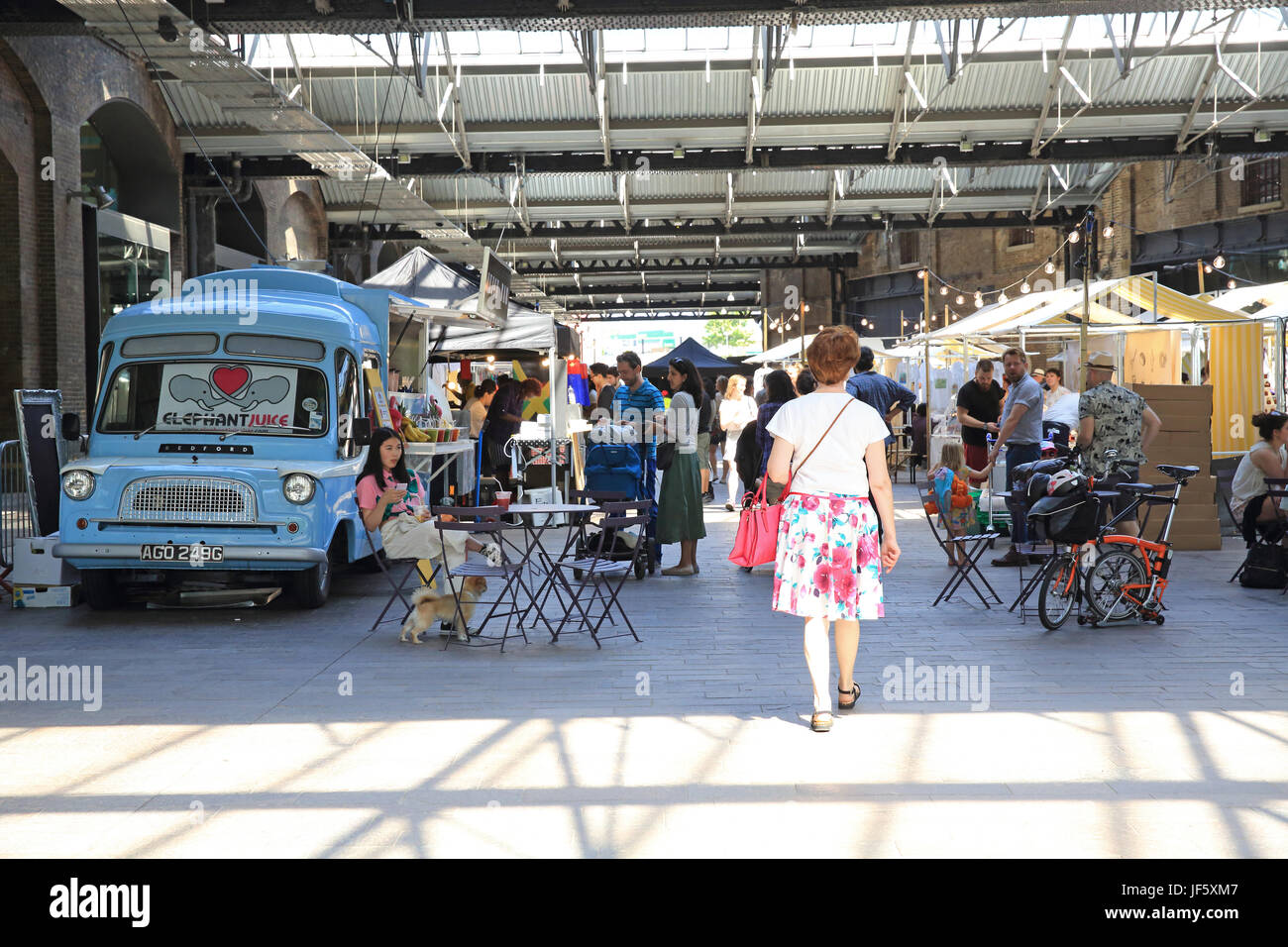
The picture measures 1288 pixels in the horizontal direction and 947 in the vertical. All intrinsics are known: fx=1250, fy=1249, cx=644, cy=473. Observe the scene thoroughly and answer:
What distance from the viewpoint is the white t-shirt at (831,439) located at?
19.4ft

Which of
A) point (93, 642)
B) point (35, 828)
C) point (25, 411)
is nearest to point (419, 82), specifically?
point (25, 411)

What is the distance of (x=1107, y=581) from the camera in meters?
8.68

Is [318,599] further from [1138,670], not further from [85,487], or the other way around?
[1138,670]

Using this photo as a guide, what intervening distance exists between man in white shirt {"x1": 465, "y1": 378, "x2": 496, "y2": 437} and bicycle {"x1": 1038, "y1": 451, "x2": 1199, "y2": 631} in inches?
431

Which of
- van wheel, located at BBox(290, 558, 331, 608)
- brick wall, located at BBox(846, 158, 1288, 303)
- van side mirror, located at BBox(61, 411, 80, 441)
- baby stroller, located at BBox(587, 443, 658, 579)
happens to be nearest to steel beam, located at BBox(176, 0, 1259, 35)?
baby stroller, located at BBox(587, 443, 658, 579)

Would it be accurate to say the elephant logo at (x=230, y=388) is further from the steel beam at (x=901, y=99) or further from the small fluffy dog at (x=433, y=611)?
the steel beam at (x=901, y=99)

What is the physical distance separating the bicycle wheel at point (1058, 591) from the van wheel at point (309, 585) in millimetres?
5239

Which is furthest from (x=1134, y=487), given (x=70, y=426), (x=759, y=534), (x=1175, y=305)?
(x=1175, y=305)

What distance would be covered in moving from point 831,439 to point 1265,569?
6.23m

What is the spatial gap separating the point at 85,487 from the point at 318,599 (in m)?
1.87

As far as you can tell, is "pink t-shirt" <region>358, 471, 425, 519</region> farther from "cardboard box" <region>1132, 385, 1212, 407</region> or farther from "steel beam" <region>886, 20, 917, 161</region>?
"steel beam" <region>886, 20, 917, 161</region>

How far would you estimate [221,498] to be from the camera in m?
9.10

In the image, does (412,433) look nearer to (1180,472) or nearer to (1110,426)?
(1110,426)

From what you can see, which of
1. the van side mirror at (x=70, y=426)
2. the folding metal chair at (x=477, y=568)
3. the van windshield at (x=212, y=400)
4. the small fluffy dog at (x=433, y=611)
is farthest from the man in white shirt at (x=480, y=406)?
the small fluffy dog at (x=433, y=611)
